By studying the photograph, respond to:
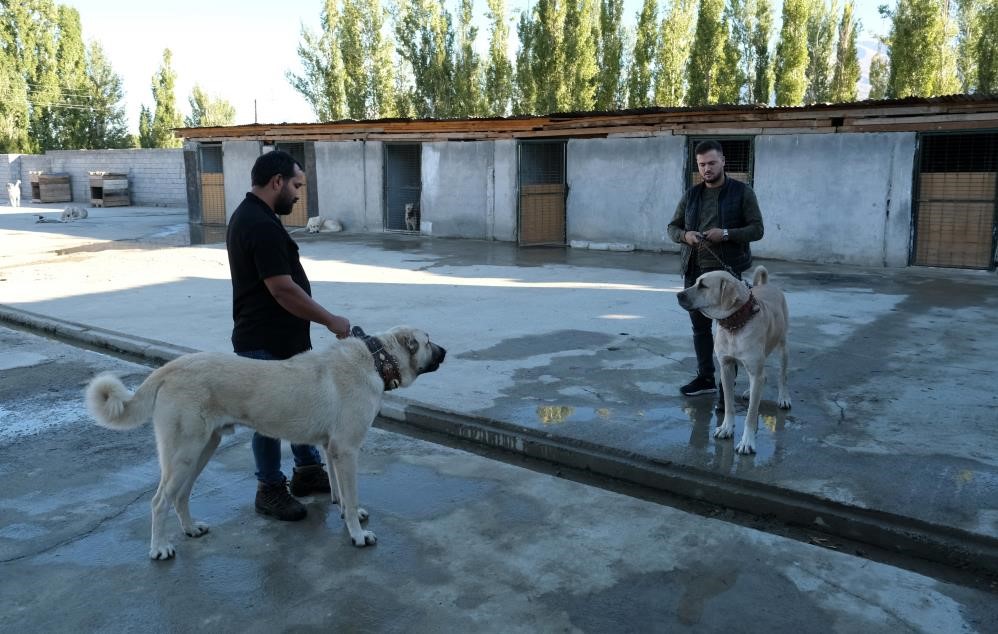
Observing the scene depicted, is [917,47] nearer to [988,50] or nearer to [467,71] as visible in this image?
[988,50]

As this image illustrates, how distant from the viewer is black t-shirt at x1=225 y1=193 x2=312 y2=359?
389 cm

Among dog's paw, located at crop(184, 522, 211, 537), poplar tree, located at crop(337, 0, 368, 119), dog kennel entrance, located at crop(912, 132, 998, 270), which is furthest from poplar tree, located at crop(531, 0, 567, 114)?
dog's paw, located at crop(184, 522, 211, 537)

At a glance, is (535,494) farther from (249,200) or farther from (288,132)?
(288,132)

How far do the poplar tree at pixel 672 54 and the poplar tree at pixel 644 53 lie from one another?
0.34 metres

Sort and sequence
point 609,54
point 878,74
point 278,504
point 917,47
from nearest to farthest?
point 278,504 → point 917,47 → point 609,54 → point 878,74

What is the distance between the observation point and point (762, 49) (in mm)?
34094

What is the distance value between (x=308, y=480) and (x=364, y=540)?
85 cm

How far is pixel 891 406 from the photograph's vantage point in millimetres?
5828

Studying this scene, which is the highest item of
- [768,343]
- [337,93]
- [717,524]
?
[337,93]

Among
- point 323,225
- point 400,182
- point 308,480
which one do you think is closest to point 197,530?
point 308,480

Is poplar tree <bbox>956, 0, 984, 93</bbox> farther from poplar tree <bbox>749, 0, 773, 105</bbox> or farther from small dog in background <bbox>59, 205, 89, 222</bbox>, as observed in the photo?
small dog in background <bbox>59, 205, 89, 222</bbox>

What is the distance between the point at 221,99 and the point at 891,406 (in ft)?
184

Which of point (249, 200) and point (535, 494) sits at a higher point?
point (249, 200)

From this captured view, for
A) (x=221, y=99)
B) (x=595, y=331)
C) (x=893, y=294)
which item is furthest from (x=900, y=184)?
(x=221, y=99)
